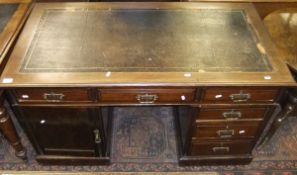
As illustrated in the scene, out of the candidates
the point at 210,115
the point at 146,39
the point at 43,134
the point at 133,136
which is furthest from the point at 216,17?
the point at 43,134

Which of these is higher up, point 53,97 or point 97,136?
point 53,97

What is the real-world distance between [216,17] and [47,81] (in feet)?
3.54

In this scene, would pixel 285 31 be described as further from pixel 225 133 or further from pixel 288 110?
pixel 225 133

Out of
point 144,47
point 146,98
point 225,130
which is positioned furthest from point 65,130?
point 225,130

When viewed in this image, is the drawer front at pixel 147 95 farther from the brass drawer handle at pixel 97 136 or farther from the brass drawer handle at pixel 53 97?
the brass drawer handle at pixel 97 136

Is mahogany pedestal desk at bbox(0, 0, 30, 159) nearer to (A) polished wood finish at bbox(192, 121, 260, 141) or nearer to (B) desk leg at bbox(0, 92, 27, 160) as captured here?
(B) desk leg at bbox(0, 92, 27, 160)

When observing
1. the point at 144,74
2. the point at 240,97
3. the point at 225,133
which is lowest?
the point at 225,133

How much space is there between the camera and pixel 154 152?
6.59 ft

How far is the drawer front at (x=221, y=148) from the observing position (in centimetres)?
174

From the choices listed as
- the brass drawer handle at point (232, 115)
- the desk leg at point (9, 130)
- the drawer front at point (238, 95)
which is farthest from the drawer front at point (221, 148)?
the desk leg at point (9, 130)

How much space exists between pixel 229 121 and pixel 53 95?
99cm

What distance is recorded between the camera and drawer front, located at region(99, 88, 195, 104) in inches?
53.6

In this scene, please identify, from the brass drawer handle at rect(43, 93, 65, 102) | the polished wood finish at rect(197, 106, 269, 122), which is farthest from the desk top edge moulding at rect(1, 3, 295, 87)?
the polished wood finish at rect(197, 106, 269, 122)

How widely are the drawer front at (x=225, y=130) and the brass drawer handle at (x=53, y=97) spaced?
0.79m
